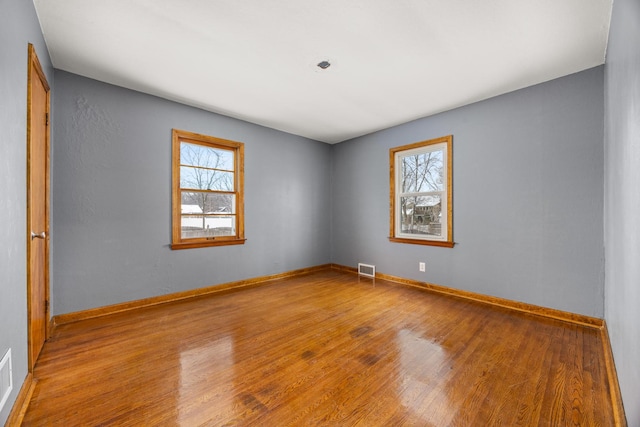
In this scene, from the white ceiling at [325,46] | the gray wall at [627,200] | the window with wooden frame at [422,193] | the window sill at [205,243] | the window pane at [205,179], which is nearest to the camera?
the gray wall at [627,200]

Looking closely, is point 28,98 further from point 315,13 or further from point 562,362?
point 562,362

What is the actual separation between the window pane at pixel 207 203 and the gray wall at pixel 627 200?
396cm

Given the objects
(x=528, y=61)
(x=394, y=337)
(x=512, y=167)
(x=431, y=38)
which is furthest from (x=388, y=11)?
(x=394, y=337)

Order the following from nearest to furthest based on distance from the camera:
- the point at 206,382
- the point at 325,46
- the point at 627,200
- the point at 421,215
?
the point at 627,200 < the point at 206,382 < the point at 325,46 < the point at 421,215

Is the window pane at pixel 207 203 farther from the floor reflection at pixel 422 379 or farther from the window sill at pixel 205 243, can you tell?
the floor reflection at pixel 422 379

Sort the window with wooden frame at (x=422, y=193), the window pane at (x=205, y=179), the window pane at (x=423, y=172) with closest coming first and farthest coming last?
1. the window pane at (x=205, y=179)
2. the window with wooden frame at (x=422, y=193)
3. the window pane at (x=423, y=172)

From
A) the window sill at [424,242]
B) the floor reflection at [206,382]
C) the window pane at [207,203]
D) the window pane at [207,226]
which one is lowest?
the floor reflection at [206,382]

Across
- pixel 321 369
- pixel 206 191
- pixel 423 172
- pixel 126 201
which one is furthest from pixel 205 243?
pixel 423 172

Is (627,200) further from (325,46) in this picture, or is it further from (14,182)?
(14,182)

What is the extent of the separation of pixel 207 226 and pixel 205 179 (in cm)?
66


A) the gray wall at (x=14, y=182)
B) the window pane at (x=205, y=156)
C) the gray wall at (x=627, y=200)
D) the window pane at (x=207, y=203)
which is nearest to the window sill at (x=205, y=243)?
the window pane at (x=207, y=203)

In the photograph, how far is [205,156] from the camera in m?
3.82

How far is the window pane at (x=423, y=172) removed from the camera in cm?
387

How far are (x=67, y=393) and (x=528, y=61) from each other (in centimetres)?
443
